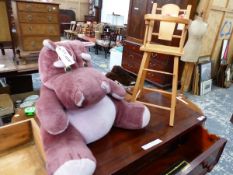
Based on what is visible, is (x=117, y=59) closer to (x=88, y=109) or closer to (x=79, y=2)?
(x=88, y=109)

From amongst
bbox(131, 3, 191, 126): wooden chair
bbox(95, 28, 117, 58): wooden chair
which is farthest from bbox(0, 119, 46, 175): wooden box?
bbox(95, 28, 117, 58): wooden chair

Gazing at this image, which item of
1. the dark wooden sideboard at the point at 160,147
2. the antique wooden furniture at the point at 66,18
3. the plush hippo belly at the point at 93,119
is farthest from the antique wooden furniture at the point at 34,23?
the antique wooden furniture at the point at 66,18

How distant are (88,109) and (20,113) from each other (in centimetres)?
68

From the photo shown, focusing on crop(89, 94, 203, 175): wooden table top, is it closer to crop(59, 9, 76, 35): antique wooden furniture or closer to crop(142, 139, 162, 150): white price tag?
crop(142, 139, 162, 150): white price tag

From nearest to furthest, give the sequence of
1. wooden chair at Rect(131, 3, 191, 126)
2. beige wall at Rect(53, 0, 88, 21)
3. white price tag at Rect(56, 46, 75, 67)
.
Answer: white price tag at Rect(56, 46, 75, 67)
wooden chair at Rect(131, 3, 191, 126)
beige wall at Rect(53, 0, 88, 21)

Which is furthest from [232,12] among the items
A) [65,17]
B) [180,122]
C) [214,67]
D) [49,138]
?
[65,17]

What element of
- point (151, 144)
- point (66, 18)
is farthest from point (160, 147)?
point (66, 18)

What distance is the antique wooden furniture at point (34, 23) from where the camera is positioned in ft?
5.80

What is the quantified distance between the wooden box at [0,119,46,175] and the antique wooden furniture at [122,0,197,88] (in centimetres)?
203

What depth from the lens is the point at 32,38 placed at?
6.26ft

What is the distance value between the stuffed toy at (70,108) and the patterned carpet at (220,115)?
115 cm

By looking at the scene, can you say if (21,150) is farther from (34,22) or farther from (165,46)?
(34,22)

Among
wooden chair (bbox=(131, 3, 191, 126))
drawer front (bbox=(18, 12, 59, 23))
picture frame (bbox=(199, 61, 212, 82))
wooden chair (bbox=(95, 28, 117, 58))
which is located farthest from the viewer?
wooden chair (bbox=(95, 28, 117, 58))

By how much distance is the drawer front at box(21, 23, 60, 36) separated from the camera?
1835 millimetres
